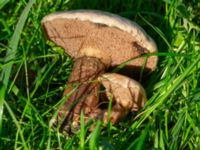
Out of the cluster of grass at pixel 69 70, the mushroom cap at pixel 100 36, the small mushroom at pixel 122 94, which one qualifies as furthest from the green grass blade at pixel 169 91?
the mushroom cap at pixel 100 36

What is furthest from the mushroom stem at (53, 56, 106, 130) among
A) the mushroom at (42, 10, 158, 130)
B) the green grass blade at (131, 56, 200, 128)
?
the green grass blade at (131, 56, 200, 128)

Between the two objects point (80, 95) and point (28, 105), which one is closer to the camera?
point (28, 105)

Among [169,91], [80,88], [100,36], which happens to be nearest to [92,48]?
[100,36]

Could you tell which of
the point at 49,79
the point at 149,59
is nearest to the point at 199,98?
the point at 149,59

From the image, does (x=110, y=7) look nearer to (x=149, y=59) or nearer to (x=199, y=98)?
(x=149, y=59)

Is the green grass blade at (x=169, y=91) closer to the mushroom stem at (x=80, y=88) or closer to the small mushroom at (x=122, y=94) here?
the small mushroom at (x=122, y=94)

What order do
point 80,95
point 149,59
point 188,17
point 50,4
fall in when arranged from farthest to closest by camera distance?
point 50,4 → point 188,17 → point 149,59 → point 80,95

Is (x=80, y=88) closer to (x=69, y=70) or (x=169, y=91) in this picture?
(x=69, y=70)
